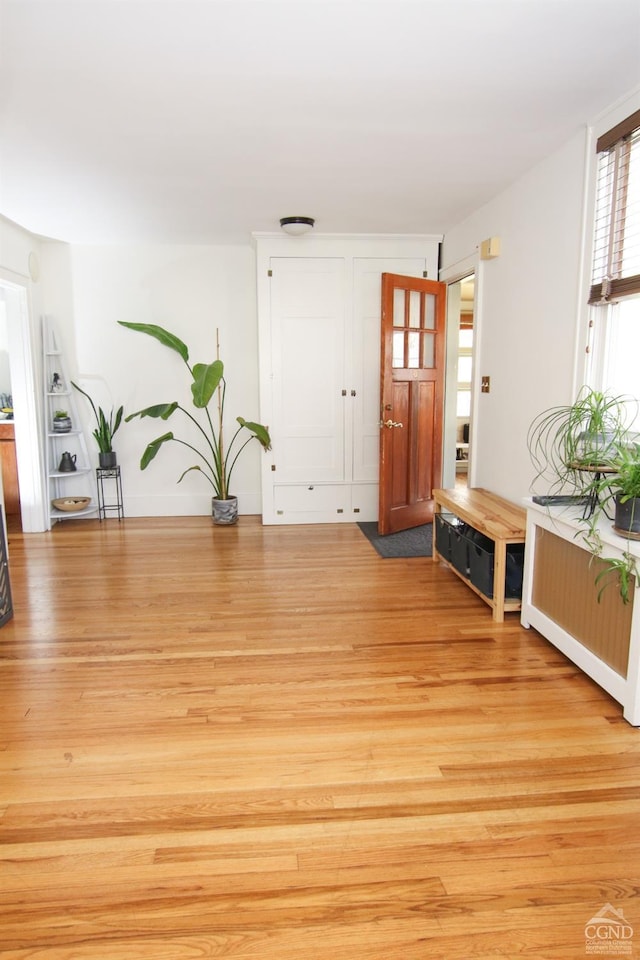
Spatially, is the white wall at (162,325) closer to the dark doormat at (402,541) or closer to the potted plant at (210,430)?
the potted plant at (210,430)

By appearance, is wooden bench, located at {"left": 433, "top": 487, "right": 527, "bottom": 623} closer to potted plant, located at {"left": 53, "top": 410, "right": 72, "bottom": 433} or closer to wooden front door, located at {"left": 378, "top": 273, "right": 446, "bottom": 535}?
wooden front door, located at {"left": 378, "top": 273, "right": 446, "bottom": 535}

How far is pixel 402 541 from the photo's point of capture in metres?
4.52

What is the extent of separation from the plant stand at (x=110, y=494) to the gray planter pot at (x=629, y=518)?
429 centimetres

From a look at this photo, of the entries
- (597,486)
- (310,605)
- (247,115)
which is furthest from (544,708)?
(247,115)

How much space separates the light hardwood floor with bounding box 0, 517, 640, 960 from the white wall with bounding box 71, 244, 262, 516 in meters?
2.32

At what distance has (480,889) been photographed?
1438 mm

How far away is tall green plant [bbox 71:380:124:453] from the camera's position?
513 centimetres

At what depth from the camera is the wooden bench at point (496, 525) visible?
2.98 m

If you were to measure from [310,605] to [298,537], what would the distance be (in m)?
1.45

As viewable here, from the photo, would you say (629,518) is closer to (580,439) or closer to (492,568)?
(580,439)

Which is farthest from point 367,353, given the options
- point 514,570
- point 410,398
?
point 514,570

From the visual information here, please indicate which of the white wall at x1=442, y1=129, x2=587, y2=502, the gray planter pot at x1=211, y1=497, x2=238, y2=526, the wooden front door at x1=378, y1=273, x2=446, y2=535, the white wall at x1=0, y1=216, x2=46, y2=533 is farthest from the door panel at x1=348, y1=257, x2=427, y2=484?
the white wall at x1=0, y1=216, x2=46, y2=533

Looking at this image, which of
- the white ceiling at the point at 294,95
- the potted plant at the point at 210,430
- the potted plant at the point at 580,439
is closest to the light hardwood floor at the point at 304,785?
the potted plant at the point at 580,439

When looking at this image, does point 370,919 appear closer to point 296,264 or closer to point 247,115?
point 247,115
